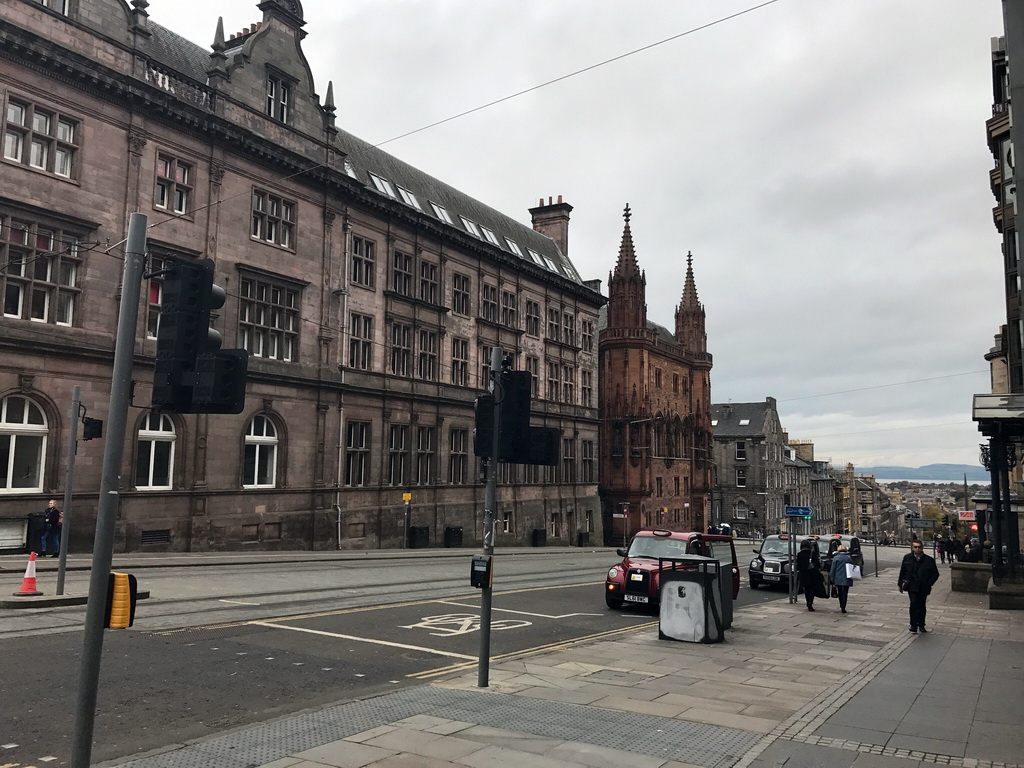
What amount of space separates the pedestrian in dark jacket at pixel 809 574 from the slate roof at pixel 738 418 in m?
68.5

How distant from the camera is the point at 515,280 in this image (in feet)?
160

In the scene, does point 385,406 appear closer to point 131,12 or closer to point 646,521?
point 131,12

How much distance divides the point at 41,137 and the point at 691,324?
60390 mm

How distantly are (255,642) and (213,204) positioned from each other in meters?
21.4

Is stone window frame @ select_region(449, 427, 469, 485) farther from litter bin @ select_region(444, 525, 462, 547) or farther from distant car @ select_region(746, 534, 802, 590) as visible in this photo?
distant car @ select_region(746, 534, 802, 590)

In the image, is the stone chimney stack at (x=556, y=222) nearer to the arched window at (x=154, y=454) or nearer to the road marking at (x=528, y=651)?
the arched window at (x=154, y=454)

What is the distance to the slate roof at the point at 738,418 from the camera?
294 ft

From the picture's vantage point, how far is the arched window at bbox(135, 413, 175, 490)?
26531mm

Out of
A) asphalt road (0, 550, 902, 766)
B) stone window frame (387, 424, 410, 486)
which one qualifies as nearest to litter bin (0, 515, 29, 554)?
asphalt road (0, 550, 902, 766)

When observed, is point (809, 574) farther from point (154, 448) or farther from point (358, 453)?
point (358, 453)

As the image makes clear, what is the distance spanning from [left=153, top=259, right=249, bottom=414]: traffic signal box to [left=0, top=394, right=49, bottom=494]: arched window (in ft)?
67.0

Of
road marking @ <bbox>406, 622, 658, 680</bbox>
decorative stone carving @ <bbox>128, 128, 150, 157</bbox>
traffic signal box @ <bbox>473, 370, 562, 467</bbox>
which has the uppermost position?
decorative stone carving @ <bbox>128, 128, 150, 157</bbox>

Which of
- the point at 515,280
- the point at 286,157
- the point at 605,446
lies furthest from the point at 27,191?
the point at 605,446

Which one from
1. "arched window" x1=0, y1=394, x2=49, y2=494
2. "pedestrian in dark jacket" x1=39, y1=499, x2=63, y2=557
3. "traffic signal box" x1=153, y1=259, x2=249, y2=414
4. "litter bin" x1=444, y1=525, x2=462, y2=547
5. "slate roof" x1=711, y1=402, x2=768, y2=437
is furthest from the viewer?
"slate roof" x1=711, y1=402, x2=768, y2=437
